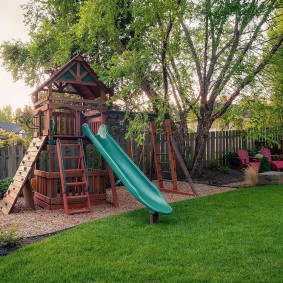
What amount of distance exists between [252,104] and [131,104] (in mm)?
3581

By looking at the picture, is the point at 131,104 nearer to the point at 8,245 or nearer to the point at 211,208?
the point at 211,208

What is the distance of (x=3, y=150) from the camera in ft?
35.8

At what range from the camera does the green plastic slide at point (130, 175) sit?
6.49m

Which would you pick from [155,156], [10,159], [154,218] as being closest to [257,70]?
[155,156]

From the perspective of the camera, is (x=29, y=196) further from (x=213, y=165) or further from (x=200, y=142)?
(x=213, y=165)

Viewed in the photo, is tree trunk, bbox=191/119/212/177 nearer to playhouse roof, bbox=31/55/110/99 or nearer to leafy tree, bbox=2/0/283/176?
leafy tree, bbox=2/0/283/176

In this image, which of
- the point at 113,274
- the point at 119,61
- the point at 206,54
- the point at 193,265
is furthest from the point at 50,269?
the point at 206,54

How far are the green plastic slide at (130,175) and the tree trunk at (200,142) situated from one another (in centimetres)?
460

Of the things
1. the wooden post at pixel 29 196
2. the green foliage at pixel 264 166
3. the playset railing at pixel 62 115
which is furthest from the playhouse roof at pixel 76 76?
the green foliage at pixel 264 166

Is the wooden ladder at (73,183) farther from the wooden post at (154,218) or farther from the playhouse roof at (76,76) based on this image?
the wooden post at (154,218)

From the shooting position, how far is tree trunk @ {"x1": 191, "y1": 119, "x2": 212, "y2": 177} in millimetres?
12430

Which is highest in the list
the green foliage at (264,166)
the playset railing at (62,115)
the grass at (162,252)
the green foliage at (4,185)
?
the playset railing at (62,115)

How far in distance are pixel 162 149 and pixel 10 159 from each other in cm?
561

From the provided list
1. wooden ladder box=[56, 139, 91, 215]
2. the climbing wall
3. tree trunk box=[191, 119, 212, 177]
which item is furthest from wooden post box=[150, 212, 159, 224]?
tree trunk box=[191, 119, 212, 177]
